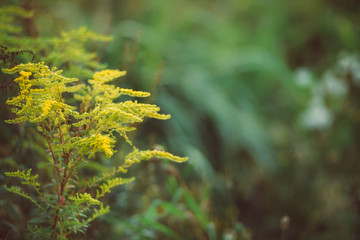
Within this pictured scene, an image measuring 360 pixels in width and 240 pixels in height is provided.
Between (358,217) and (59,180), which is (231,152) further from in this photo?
(59,180)

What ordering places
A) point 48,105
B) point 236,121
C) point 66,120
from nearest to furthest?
point 48,105
point 66,120
point 236,121

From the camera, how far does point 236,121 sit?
2434 millimetres

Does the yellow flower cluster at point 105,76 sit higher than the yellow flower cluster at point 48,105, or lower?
higher

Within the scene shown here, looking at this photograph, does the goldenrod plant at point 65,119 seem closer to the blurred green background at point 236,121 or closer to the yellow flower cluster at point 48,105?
the yellow flower cluster at point 48,105

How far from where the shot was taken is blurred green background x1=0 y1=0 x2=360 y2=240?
1506 mm

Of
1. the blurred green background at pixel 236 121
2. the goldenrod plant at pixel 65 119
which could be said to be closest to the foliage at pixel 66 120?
the goldenrod plant at pixel 65 119

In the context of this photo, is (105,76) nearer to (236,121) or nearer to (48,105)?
(48,105)

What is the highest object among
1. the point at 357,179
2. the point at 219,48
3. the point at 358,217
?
the point at 219,48

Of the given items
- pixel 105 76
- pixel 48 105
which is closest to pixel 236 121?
pixel 105 76

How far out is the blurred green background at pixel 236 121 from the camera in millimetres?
1506

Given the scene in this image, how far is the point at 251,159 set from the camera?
8.63 ft

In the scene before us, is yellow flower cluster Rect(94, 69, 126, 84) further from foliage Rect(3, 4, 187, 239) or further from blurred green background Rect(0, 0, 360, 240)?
blurred green background Rect(0, 0, 360, 240)

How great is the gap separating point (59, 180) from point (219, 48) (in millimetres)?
2766

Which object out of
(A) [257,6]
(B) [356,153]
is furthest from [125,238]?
(A) [257,6]
